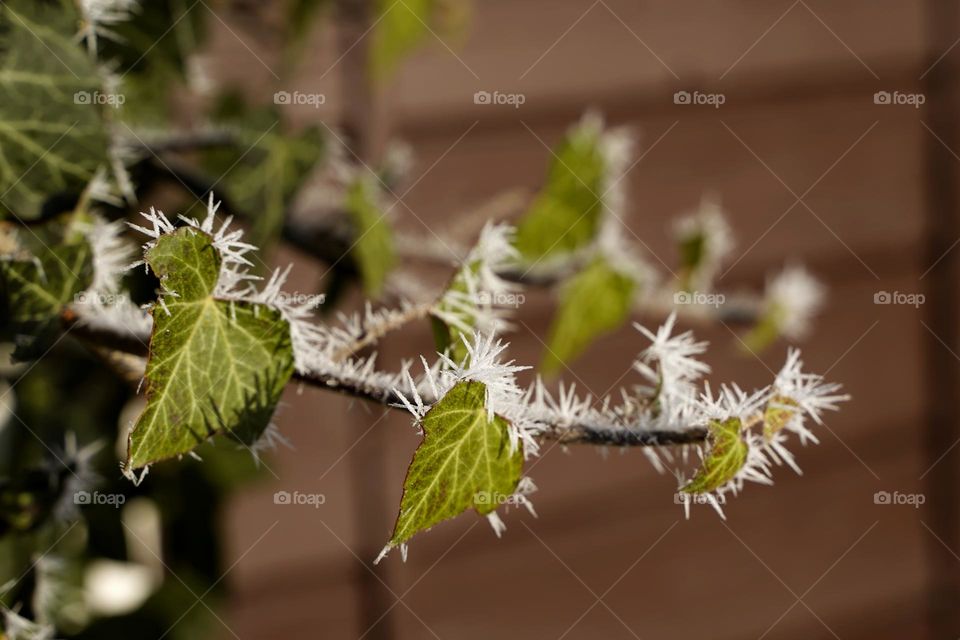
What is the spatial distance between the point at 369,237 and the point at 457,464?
29 centimetres

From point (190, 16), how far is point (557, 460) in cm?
72

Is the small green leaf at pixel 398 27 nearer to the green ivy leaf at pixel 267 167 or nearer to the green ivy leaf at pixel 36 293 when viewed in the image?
the green ivy leaf at pixel 267 167

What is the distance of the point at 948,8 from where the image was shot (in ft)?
4.34

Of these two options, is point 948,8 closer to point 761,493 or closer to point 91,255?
point 761,493

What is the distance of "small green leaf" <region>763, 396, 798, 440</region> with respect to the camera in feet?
0.76

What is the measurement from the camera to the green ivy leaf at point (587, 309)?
51 cm

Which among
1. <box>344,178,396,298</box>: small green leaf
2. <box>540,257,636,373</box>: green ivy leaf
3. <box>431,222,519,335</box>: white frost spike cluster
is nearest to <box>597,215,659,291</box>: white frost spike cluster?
<box>540,257,636,373</box>: green ivy leaf

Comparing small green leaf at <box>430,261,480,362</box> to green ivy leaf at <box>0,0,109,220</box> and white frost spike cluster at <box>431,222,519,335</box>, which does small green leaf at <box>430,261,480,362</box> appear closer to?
white frost spike cluster at <box>431,222,519,335</box>

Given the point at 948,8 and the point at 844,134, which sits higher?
the point at 948,8

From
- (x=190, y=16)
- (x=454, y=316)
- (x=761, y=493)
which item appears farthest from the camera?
(x=761, y=493)

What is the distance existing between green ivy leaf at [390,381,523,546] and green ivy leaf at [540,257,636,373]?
0.26 metres

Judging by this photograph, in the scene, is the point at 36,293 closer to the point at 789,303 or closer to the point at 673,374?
the point at 673,374

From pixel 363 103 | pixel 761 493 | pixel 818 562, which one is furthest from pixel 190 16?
pixel 818 562

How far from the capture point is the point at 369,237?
50 cm
